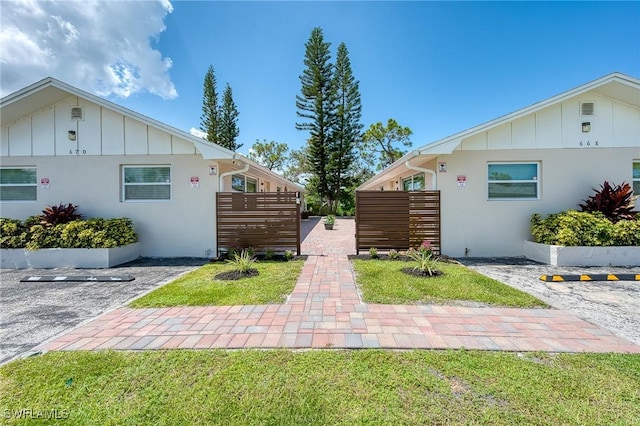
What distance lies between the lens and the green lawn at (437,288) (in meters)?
4.18

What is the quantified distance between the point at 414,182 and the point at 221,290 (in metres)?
8.31

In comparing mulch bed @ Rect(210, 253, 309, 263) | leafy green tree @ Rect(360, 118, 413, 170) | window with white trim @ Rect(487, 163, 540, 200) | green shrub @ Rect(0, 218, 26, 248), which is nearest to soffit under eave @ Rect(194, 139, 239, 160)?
mulch bed @ Rect(210, 253, 309, 263)

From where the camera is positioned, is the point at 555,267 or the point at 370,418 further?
the point at 555,267

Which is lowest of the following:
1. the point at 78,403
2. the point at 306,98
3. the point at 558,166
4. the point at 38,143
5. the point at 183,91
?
the point at 78,403

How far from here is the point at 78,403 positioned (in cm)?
207

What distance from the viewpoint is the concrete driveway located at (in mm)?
3262

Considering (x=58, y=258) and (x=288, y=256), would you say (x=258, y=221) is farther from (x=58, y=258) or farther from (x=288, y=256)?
(x=58, y=258)

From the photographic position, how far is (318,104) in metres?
24.1

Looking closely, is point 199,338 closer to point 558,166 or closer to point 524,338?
point 524,338

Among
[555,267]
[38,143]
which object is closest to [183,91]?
[38,143]

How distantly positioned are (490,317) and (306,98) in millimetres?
24079

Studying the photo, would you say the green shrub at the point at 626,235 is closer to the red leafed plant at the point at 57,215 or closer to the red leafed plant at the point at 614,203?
the red leafed plant at the point at 614,203

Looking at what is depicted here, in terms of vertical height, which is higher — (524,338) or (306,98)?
(306,98)

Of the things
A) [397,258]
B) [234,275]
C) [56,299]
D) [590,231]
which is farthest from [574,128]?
[56,299]
